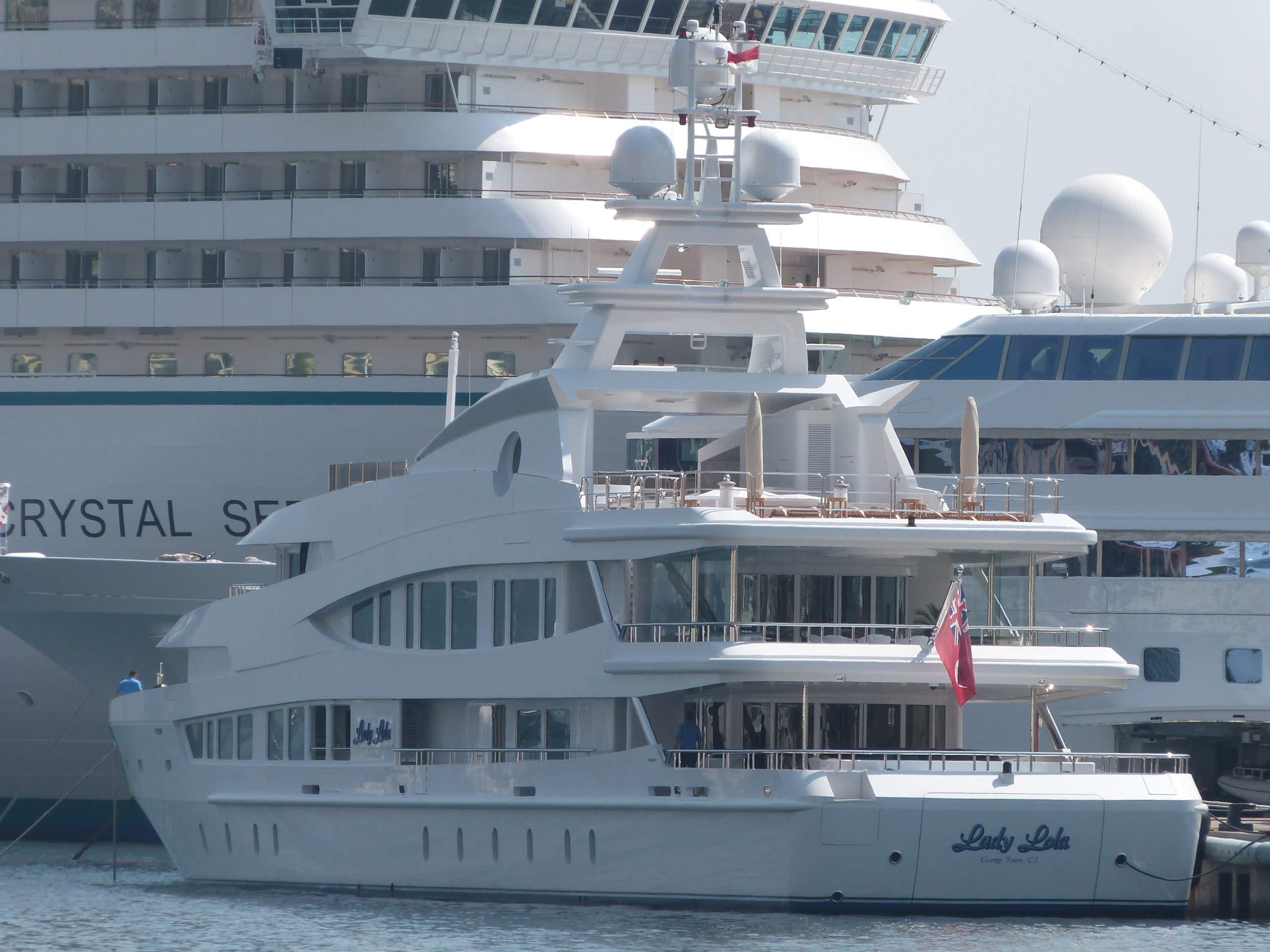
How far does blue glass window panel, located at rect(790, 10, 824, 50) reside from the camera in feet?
106

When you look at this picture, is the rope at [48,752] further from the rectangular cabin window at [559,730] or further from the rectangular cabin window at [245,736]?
the rectangular cabin window at [559,730]

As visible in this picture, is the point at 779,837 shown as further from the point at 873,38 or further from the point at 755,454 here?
the point at 873,38

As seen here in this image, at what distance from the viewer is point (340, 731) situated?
21734mm

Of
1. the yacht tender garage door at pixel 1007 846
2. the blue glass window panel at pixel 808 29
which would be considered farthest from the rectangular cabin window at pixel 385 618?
the blue glass window panel at pixel 808 29

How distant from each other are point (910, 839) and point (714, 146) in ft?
26.9

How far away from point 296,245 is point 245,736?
10162mm

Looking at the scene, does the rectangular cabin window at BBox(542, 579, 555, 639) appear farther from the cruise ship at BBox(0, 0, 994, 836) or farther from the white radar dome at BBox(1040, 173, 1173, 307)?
the white radar dome at BBox(1040, 173, 1173, 307)

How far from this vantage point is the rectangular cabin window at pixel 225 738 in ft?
75.7

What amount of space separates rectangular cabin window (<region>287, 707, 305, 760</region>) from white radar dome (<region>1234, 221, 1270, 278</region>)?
608 inches

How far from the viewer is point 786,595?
2041cm

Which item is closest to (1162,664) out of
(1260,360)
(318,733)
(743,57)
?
(1260,360)

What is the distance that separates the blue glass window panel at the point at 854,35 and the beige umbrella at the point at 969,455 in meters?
13.3

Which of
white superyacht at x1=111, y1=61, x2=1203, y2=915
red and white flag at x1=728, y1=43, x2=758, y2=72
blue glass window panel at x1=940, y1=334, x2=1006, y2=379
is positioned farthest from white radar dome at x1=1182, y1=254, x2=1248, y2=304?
red and white flag at x1=728, y1=43, x2=758, y2=72

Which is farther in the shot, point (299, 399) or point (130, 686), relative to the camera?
point (299, 399)
